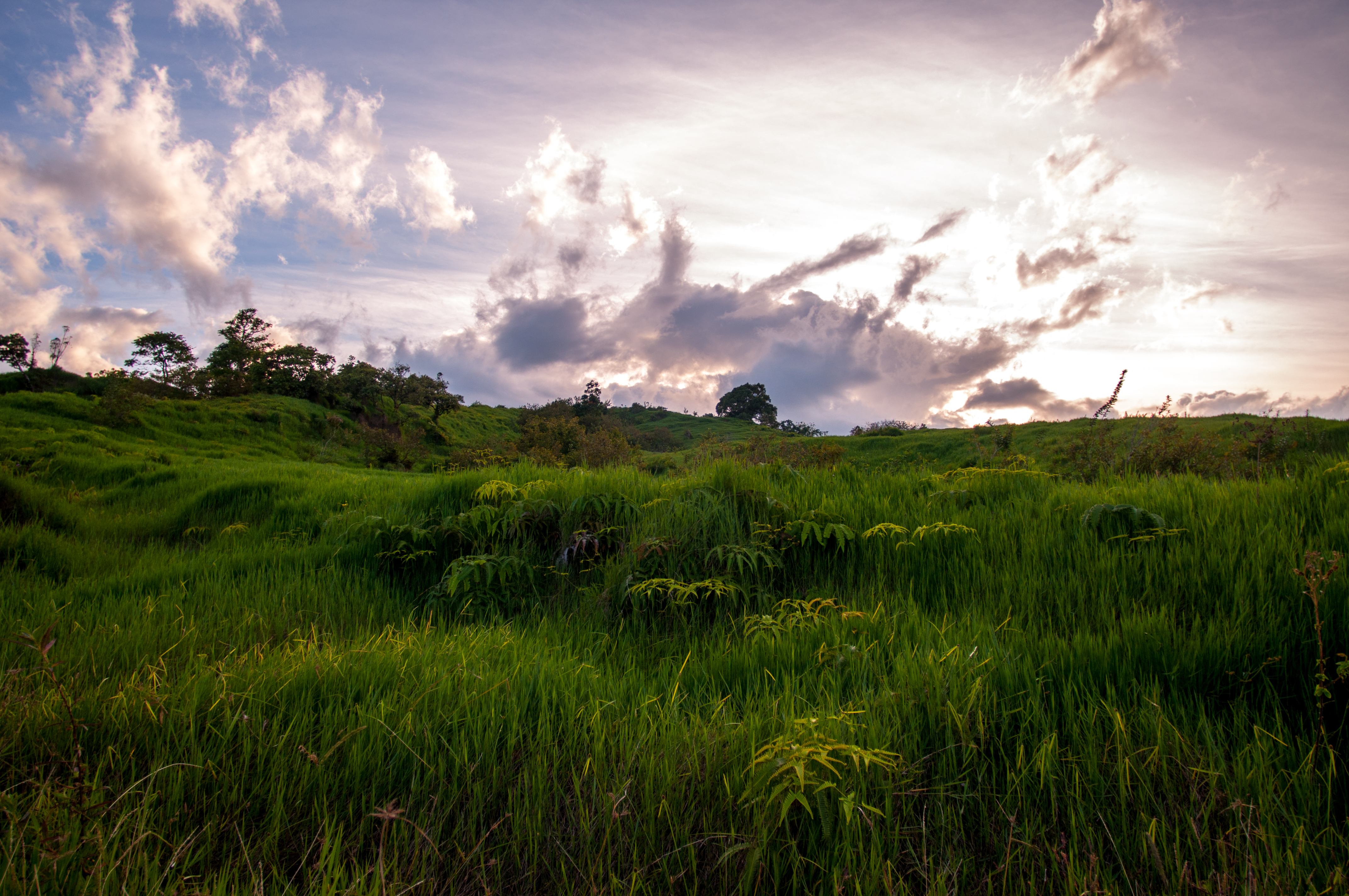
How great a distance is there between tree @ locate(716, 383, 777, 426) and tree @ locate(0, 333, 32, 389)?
96384 mm

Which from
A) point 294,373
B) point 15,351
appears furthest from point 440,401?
point 15,351

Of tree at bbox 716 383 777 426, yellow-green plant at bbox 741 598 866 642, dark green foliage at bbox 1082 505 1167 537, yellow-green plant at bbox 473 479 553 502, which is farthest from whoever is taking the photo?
tree at bbox 716 383 777 426

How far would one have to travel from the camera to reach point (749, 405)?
121 meters

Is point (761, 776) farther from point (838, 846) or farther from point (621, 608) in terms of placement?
point (621, 608)

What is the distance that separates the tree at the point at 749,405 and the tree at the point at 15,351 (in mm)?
96384

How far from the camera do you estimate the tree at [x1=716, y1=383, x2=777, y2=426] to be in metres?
119

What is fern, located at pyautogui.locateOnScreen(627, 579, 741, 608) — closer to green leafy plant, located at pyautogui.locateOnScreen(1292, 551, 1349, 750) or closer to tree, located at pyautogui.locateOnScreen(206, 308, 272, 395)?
green leafy plant, located at pyautogui.locateOnScreen(1292, 551, 1349, 750)

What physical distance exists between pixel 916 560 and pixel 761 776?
→ 2.74 metres

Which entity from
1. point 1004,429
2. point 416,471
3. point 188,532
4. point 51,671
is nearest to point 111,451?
point 188,532

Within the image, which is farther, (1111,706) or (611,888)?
(1111,706)

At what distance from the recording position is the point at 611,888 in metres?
1.71

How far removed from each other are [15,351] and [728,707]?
78.0 metres

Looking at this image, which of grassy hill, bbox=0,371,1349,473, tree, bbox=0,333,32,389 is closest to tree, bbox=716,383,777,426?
grassy hill, bbox=0,371,1349,473

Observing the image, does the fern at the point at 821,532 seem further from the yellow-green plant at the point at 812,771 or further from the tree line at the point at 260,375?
the tree line at the point at 260,375
